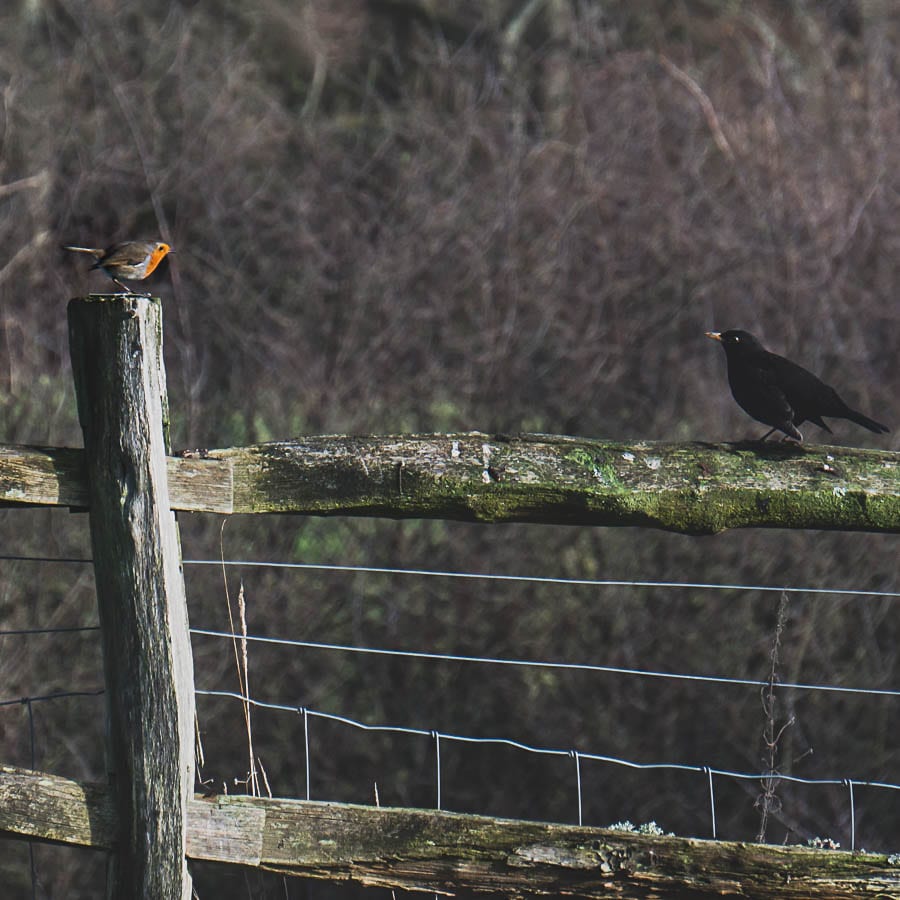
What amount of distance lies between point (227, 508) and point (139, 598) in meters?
0.25

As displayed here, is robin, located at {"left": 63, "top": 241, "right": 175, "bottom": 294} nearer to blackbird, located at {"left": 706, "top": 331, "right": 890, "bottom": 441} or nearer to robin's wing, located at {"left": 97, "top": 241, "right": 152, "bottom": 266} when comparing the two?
robin's wing, located at {"left": 97, "top": 241, "right": 152, "bottom": 266}

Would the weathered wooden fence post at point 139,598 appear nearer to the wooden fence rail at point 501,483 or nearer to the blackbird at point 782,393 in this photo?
the wooden fence rail at point 501,483

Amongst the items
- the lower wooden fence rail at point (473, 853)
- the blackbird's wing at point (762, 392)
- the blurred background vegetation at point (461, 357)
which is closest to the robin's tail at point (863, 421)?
the blackbird's wing at point (762, 392)

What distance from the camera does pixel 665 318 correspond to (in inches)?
320

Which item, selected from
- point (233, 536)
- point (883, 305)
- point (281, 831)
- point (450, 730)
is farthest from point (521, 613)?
point (281, 831)

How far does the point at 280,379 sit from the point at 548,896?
216 inches

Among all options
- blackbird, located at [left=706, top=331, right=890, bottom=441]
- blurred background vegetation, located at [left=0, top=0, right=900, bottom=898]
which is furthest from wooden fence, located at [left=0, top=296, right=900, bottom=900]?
blurred background vegetation, located at [left=0, top=0, right=900, bottom=898]

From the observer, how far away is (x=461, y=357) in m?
7.94

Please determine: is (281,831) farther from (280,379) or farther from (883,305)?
(883,305)

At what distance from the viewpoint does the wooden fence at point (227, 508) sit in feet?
8.58

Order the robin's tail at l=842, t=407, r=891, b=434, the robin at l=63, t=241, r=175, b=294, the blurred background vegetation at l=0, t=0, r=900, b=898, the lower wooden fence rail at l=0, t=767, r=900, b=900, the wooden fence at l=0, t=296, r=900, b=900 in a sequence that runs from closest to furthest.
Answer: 1. the lower wooden fence rail at l=0, t=767, r=900, b=900
2. the wooden fence at l=0, t=296, r=900, b=900
3. the robin's tail at l=842, t=407, r=891, b=434
4. the robin at l=63, t=241, r=175, b=294
5. the blurred background vegetation at l=0, t=0, r=900, b=898

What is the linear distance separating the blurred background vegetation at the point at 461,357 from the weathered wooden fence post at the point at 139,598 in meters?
4.70

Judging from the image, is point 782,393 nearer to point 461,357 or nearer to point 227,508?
point 227,508

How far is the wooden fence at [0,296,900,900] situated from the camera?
103 inches
